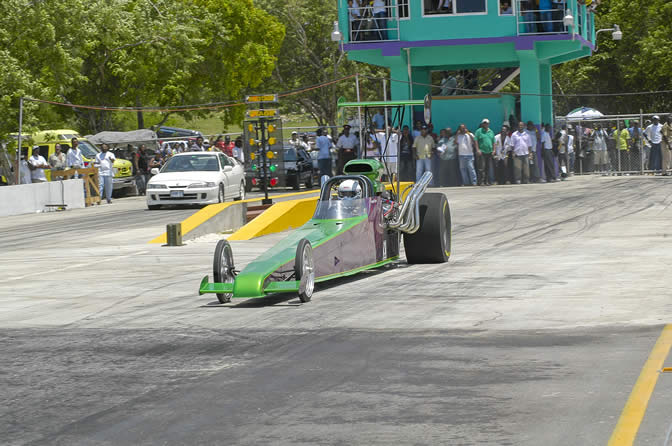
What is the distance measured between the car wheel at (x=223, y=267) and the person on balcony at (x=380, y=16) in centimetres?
2551

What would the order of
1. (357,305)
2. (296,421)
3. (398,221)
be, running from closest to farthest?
(296,421)
(357,305)
(398,221)

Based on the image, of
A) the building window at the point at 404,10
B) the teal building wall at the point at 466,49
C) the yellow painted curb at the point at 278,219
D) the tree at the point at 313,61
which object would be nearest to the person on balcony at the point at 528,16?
the teal building wall at the point at 466,49

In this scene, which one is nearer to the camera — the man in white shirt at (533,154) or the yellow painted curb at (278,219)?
the yellow painted curb at (278,219)

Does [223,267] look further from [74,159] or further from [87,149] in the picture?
[87,149]

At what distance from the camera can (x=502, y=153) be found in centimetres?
3353

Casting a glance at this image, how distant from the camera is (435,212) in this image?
45.9 ft

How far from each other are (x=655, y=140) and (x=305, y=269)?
25386mm

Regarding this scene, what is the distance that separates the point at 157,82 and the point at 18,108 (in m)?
16.2

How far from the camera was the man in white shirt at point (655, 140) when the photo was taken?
33.7m

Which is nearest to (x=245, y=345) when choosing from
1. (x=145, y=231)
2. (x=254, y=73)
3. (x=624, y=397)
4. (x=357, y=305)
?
A: (x=357, y=305)

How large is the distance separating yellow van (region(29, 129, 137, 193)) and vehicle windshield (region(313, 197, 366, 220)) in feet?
74.3

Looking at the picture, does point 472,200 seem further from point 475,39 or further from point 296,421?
point 296,421

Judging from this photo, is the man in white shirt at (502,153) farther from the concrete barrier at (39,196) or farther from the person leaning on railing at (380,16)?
the concrete barrier at (39,196)

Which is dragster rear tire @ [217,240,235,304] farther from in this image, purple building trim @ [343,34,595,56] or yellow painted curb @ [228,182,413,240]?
purple building trim @ [343,34,595,56]
